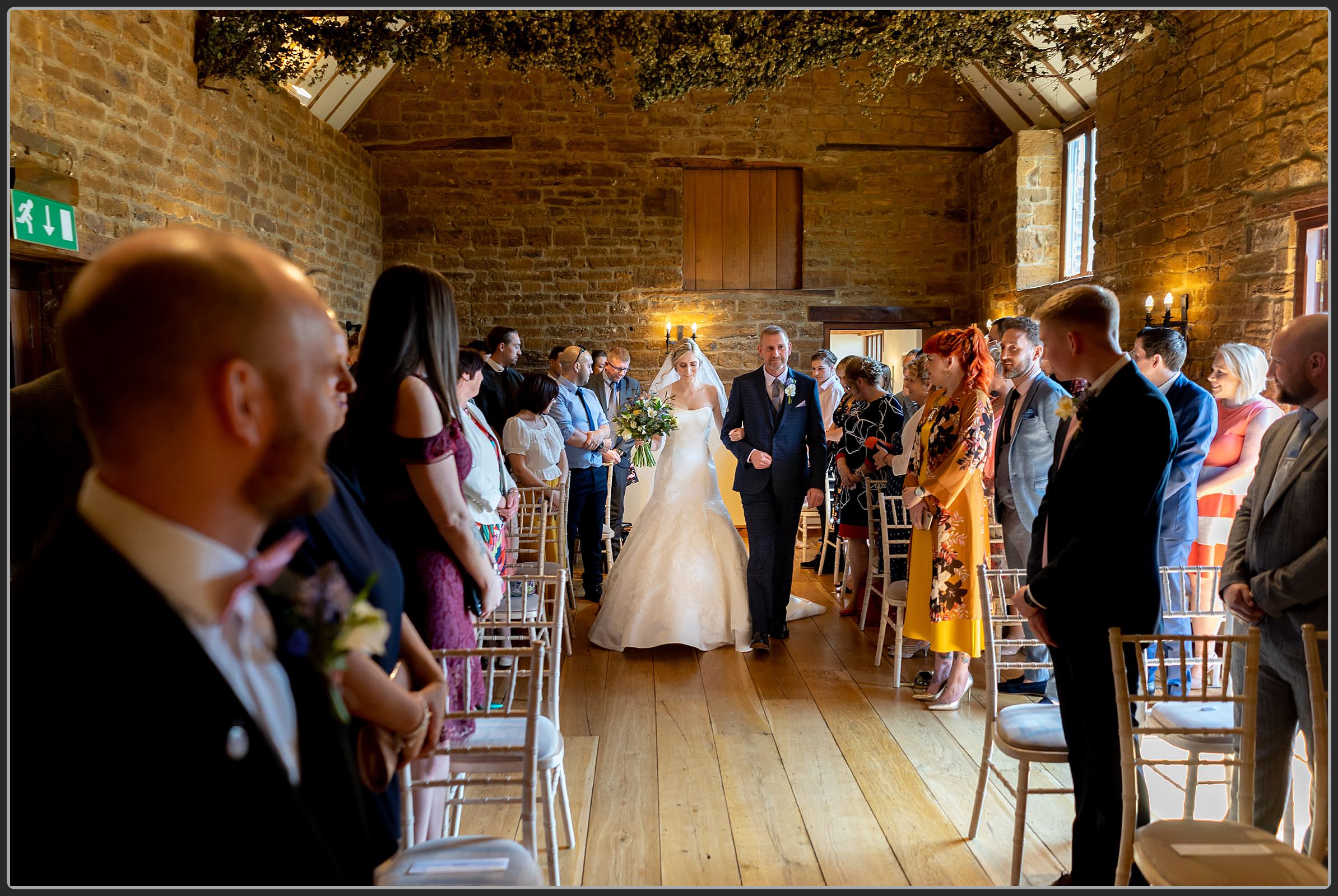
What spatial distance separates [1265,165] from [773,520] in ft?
12.5

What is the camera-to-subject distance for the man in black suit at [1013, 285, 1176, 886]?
224 centimetres

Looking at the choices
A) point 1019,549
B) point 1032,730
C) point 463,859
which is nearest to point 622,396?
point 1019,549

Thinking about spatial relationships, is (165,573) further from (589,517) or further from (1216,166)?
(1216,166)

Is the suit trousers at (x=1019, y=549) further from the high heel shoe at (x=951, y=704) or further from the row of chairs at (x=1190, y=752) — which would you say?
the row of chairs at (x=1190, y=752)

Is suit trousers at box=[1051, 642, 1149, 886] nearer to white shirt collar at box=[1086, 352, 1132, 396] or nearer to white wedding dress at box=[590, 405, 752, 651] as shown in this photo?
white shirt collar at box=[1086, 352, 1132, 396]

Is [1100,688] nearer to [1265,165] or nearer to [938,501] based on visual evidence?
[938,501]

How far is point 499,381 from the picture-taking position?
6504 millimetres

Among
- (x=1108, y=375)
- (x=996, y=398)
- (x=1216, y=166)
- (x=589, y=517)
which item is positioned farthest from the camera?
(x=589, y=517)

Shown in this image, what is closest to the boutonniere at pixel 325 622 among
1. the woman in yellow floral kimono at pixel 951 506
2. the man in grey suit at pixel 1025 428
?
the woman in yellow floral kimono at pixel 951 506

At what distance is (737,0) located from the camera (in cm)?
186

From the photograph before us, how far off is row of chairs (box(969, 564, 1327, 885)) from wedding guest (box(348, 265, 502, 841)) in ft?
4.98

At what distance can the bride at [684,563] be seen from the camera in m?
4.99

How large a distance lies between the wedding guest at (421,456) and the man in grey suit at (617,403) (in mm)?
4154

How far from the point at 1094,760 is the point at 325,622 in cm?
214
